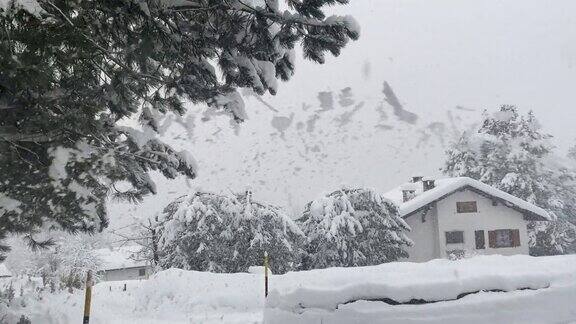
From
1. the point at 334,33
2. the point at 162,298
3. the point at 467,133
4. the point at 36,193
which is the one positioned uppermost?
the point at 467,133

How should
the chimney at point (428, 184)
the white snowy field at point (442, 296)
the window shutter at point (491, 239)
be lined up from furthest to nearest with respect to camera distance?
the chimney at point (428, 184), the window shutter at point (491, 239), the white snowy field at point (442, 296)

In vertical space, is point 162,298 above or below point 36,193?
below

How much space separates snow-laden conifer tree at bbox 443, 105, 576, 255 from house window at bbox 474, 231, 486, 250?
7593 millimetres

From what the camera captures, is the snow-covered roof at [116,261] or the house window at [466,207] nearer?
the house window at [466,207]

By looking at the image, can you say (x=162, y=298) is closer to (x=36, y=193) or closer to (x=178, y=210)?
(x=36, y=193)

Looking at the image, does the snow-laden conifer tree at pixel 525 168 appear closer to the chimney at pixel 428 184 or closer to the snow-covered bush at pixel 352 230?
the chimney at pixel 428 184

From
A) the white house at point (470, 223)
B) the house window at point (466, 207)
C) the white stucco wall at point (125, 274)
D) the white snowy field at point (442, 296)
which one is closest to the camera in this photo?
the white snowy field at point (442, 296)

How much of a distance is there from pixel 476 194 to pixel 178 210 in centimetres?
1965

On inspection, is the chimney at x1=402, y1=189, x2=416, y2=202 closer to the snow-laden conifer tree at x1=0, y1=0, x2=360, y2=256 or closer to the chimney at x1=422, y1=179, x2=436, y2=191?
the chimney at x1=422, y1=179, x2=436, y2=191

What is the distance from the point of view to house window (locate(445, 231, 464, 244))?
3138 centimetres

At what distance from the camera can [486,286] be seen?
4.79 meters

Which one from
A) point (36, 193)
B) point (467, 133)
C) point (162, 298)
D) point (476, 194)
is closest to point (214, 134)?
point (467, 133)

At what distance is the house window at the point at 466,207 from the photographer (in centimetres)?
3175

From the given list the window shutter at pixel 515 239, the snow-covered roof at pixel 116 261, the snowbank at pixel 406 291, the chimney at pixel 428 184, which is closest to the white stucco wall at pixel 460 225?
the window shutter at pixel 515 239
